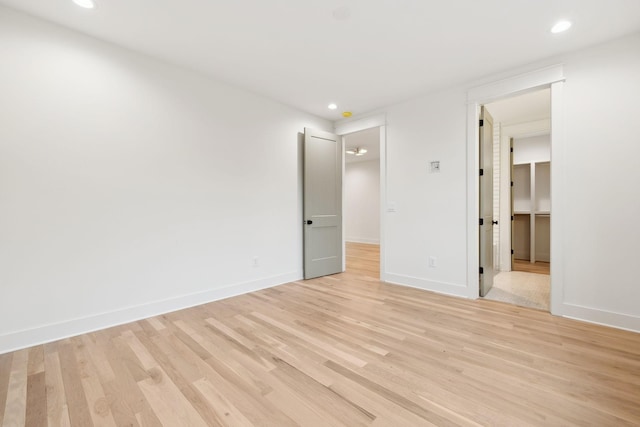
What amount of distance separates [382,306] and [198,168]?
2.70m

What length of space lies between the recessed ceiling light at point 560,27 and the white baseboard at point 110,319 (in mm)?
4151

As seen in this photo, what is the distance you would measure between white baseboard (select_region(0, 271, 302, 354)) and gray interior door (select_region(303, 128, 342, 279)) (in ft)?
3.61

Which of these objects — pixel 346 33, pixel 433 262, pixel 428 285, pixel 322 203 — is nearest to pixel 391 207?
pixel 433 262

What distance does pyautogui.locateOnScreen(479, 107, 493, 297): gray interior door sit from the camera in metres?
3.41

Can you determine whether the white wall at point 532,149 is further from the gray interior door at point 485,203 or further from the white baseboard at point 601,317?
the white baseboard at point 601,317

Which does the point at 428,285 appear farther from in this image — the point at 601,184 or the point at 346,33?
the point at 346,33

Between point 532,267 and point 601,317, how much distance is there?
2.89m

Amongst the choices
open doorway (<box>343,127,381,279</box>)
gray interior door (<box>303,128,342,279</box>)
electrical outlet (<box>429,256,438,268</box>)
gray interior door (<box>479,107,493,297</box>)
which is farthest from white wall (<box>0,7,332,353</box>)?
open doorway (<box>343,127,381,279</box>)

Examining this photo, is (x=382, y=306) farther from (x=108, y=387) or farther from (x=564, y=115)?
(x=564, y=115)

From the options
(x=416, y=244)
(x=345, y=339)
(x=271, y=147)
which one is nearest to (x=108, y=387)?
(x=345, y=339)

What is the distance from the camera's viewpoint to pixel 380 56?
2.82 metres

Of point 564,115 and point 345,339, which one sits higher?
point 564,115

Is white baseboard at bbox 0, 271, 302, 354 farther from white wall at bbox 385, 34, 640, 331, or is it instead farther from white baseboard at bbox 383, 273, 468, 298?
white wall at bbox 385, 34, 640, 331

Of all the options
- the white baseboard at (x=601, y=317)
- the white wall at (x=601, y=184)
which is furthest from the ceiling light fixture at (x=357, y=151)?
the white baseboard at (x=601, y=317)
